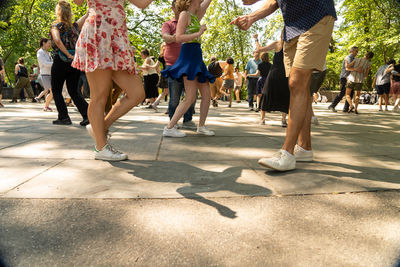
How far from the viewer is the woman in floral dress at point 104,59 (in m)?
2.99

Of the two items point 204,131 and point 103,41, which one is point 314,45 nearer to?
point 103,41

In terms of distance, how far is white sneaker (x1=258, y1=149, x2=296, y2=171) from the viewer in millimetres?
2742

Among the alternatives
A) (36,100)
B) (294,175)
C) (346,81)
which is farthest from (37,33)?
(294,175)

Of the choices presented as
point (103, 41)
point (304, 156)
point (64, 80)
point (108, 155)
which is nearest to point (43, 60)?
point (64, 80)

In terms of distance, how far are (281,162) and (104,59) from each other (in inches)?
74.0

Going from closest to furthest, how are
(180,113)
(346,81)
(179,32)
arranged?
1. (179,32)
2. (180,113)
3. (346,81)

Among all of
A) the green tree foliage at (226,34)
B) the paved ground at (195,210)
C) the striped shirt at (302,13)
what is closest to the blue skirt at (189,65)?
the paved ground at (195,210)

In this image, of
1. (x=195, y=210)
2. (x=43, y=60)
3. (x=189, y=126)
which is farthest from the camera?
(x=43, y=60)

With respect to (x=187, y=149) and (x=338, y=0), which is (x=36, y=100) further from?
(x=338, y=0)

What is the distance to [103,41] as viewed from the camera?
3.02 m

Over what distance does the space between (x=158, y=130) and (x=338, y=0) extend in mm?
24561

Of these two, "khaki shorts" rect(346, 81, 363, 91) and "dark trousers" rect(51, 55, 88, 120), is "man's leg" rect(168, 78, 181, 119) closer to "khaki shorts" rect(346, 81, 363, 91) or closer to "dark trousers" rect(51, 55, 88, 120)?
"dark trousers" rect(51, 55, 88, 120)

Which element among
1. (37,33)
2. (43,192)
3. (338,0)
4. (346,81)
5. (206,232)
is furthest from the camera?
(338,0)

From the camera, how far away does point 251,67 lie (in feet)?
39.8
